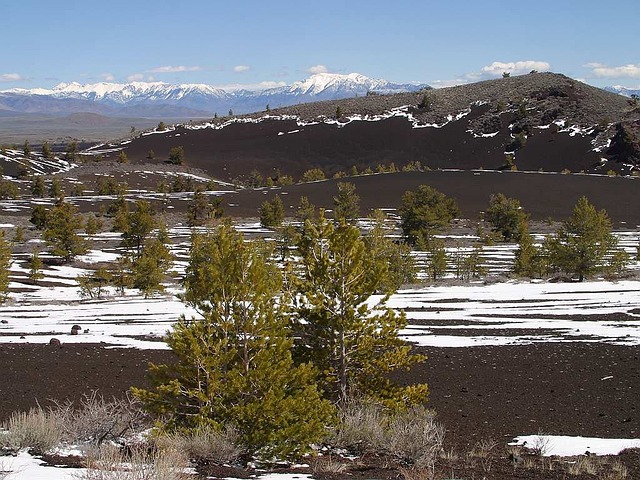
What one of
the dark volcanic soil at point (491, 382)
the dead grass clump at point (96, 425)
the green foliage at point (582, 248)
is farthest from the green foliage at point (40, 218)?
the dead grass clump at point (96, 425)

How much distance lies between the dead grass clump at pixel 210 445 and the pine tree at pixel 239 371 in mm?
130

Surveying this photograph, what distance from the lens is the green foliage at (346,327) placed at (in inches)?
400

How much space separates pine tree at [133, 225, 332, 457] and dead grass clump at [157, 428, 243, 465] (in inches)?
5.1

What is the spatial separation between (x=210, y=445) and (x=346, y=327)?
112 inches

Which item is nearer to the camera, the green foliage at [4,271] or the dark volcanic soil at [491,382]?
the dark volcanic soil at [491,382]

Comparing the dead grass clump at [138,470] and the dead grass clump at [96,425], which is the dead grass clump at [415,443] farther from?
the dead grass clump at [96,425]

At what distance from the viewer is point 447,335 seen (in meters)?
19.9

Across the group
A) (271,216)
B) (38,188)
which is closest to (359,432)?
(271,216)

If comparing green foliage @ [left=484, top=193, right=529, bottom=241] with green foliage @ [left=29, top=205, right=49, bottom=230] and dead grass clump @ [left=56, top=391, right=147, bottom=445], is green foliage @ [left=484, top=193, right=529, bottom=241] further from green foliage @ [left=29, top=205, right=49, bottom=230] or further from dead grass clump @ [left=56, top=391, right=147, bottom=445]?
dead grass clump @ [left=56, top=391, right=147, bottom=445]

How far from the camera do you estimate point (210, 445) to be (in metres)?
8.21

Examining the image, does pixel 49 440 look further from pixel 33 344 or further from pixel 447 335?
pixel 447 335

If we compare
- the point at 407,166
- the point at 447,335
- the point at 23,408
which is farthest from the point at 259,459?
the point at 407,166

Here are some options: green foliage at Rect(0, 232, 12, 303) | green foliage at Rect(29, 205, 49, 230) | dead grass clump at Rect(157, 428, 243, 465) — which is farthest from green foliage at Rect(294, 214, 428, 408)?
green foliage at Rect(29, 205, 49, 230)

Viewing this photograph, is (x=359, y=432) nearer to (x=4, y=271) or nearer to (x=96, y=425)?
(x=96, y=425)
